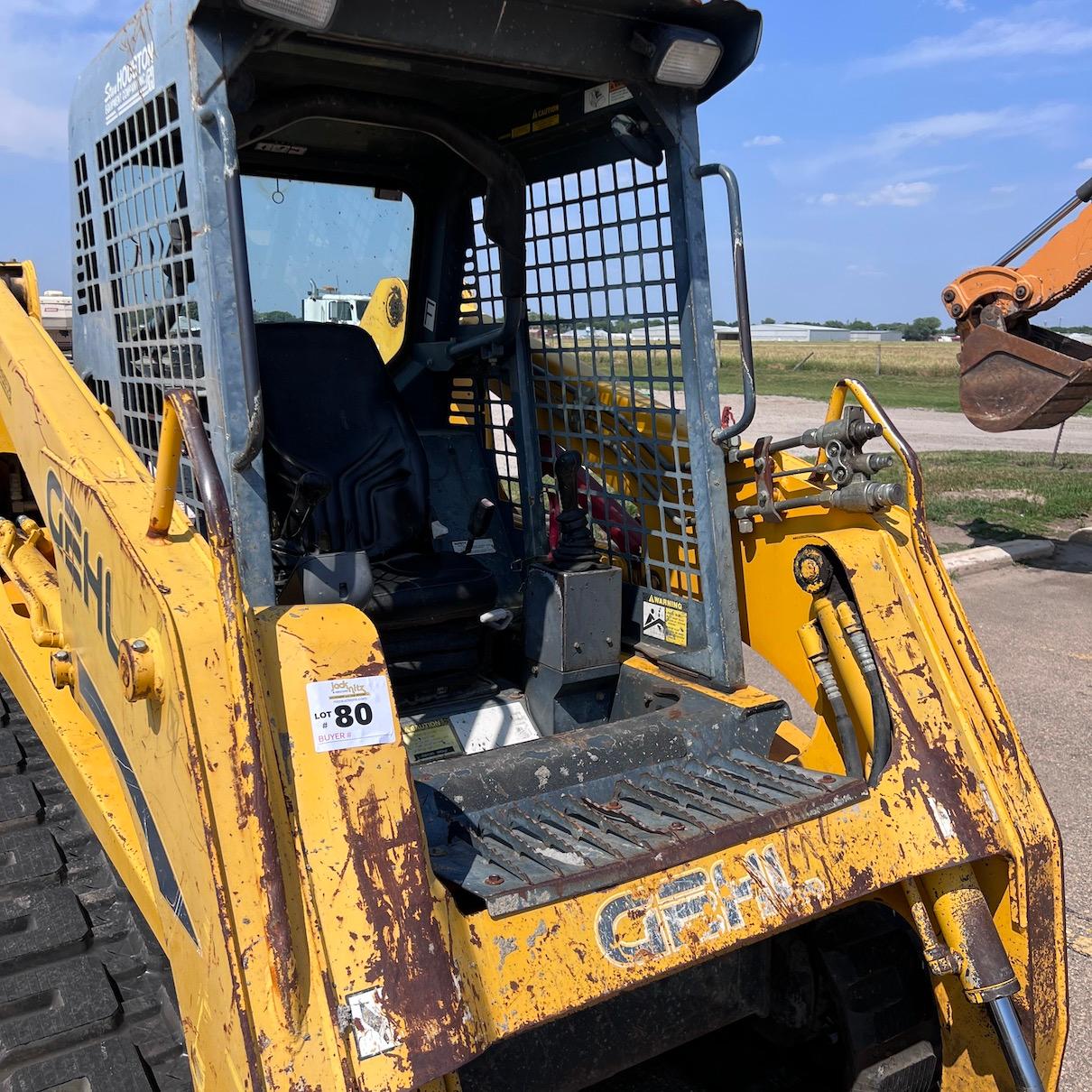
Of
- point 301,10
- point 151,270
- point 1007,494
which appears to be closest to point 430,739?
point 151,270

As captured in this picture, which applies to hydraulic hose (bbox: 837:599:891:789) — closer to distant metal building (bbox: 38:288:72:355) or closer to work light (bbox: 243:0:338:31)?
work light (bbox: 243:0:338:31)

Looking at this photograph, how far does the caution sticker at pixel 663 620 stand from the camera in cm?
311

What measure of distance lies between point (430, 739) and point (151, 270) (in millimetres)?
1508

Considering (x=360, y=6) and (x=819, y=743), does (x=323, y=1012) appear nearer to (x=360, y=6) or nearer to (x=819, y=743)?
(x=819, y=743)

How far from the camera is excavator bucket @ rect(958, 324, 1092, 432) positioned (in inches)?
277

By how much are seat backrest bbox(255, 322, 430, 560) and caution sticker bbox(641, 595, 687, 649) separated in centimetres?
79

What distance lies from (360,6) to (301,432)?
4.57 feet

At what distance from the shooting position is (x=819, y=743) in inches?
112

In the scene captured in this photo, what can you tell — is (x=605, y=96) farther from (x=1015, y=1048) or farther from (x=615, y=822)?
(x=1015, y=1048)

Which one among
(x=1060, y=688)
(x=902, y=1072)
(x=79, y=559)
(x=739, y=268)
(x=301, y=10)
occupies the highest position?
(x=301, y=10)

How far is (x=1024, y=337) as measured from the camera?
7.48 m


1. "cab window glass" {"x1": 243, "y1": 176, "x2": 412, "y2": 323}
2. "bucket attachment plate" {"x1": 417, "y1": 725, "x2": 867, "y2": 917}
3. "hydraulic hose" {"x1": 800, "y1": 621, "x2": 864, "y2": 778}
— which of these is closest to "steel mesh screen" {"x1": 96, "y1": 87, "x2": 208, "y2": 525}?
"cab window glass" {"x1": 243, "y1": 176, "x2": 412, "y2": 323}

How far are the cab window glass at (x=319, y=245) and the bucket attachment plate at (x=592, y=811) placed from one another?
188 cm

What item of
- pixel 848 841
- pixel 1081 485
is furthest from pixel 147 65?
pixel 1081 485
